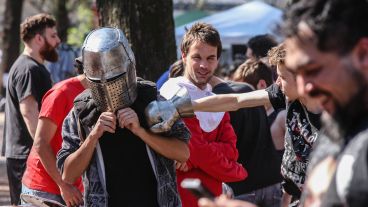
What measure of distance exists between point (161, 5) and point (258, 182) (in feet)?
6.24

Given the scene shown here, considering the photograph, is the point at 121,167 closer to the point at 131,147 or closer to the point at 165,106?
the point at 131,147

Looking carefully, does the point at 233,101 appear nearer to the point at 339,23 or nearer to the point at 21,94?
the point at 339,23

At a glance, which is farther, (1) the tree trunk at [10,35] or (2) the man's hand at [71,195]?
(1) the tree trunk at [10,35]

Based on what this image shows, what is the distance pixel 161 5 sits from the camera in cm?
765

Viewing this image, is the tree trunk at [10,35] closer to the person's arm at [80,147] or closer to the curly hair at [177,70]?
the curly hair at [177,70]

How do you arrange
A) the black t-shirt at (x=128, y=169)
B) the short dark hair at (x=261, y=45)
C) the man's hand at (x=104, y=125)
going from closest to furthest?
the man's hand at (x=104, y=125)
the black t-shirt at (x=128, y=169)
the short dark hair at (x=261, y=45)

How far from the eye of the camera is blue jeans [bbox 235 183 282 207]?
21.8 ft

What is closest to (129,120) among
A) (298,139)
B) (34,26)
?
(298,139)

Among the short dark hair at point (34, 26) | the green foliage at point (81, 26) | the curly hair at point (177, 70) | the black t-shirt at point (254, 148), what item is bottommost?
the green foliage at point (81, 26)

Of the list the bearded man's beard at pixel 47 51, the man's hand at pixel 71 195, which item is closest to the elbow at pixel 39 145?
the man's hand at pixel 71 195

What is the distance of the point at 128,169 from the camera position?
4430 mm

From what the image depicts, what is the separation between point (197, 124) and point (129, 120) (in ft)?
3.21

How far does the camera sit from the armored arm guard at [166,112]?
14.2 ft

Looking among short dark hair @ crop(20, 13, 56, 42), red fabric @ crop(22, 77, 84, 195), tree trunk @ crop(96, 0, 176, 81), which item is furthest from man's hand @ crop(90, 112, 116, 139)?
short dark hair @ crop(20, 13, 56, 42)
